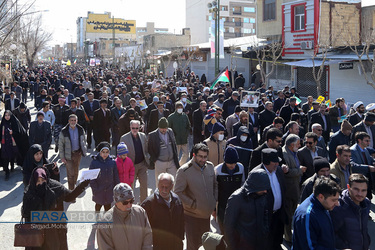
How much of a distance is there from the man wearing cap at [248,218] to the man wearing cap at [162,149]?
3.32 metres

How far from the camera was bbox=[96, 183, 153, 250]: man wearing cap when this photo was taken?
4.01 meters

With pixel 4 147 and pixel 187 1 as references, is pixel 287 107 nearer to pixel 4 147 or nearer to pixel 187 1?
pixel 4 147

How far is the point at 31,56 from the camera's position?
63562 mm

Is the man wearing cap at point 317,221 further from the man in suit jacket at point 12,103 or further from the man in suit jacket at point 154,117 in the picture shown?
the man in suit jacket at point 12,103

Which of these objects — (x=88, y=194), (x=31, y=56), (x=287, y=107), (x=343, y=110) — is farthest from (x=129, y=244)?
(x=31, y=56)

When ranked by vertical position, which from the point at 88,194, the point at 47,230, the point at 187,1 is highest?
the point at 187,1

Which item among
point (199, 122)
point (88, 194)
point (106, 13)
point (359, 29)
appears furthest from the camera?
point (106, 13)

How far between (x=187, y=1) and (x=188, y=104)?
7635cm

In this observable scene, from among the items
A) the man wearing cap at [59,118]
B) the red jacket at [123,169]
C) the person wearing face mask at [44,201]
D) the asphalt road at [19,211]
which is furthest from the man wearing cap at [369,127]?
the man wearing cap at [59,118]

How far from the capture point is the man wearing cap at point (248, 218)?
4125 mm

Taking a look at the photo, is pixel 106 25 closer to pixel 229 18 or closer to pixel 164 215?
pixel 229 18

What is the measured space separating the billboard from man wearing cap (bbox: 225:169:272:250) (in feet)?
453

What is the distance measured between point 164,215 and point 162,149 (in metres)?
2.94

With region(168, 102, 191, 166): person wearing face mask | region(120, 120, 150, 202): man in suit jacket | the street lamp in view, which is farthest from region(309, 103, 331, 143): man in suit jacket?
the street lamp
